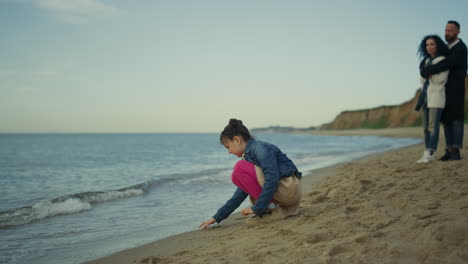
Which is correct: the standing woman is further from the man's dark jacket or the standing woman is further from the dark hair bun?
the dark hair bun

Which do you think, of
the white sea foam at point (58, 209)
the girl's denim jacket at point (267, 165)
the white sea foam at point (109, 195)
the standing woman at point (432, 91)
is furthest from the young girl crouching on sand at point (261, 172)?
the white sea foam at point (109, 195)

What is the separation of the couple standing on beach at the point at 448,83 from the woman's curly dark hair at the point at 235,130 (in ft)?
13.2

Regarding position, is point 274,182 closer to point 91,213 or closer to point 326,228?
point 326,228

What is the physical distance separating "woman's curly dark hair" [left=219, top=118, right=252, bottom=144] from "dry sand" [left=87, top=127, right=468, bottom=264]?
0.87m

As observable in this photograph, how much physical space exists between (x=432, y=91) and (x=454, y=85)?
32 centimetres

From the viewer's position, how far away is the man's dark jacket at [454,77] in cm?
542

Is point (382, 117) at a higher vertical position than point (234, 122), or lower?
lower

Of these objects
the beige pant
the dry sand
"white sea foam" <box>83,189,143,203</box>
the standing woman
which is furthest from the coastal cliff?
the beige pant

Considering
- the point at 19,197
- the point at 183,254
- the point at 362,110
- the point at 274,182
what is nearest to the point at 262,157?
the point at 274,182

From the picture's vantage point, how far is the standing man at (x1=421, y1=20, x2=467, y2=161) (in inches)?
214

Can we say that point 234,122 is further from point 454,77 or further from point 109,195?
point 454,77

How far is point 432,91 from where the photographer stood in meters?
5.67

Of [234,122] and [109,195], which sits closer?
[234,122]

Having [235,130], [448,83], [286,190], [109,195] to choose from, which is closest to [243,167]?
[235,130]
